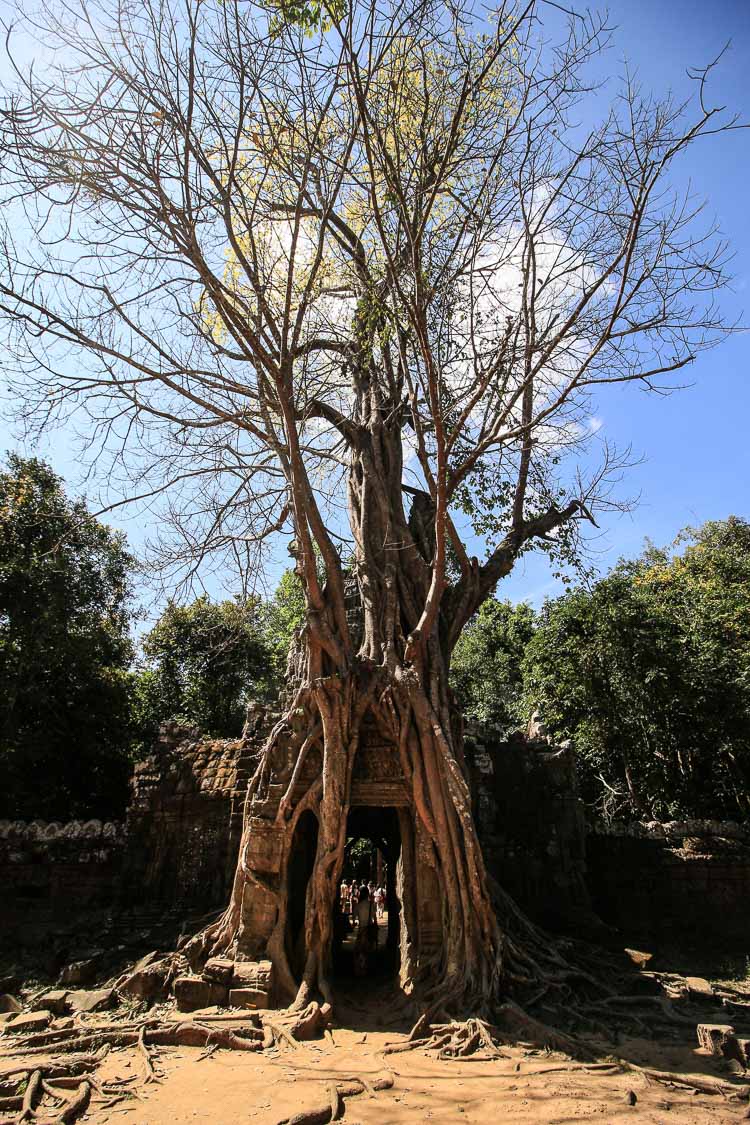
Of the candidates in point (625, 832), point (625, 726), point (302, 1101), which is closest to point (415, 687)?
point (302, 1101)

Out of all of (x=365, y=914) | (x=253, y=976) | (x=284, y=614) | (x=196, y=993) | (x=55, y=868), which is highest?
(x=284, y=614)

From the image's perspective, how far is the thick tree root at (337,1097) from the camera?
3582 mm

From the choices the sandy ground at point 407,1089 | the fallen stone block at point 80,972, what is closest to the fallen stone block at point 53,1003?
the fallen stone block at point 80,972

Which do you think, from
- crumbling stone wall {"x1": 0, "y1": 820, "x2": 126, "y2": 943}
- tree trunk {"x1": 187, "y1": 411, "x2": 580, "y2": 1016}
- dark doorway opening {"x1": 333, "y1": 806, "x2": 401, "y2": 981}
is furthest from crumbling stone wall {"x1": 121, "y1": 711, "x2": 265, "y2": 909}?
tree trunk {"x1": 187, "y1": 411, "x2": 580, "y2": 1016}

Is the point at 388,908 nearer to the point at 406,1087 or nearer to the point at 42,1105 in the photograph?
the point at 406,1087

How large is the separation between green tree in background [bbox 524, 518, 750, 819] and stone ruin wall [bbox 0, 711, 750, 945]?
1.85m

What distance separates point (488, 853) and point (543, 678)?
16.7ft

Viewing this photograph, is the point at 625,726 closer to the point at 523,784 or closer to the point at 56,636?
the point at 523,784

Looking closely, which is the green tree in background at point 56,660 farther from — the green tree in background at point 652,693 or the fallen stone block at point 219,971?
the green tree in background at point 652,693

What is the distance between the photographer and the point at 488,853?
27.4 feet

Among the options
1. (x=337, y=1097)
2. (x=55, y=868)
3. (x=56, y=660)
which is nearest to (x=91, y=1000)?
(x=337, y=1097)

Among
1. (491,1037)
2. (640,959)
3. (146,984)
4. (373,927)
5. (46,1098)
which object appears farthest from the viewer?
(373,927)

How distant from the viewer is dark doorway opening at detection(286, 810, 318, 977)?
6.30 metres

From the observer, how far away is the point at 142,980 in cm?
600
